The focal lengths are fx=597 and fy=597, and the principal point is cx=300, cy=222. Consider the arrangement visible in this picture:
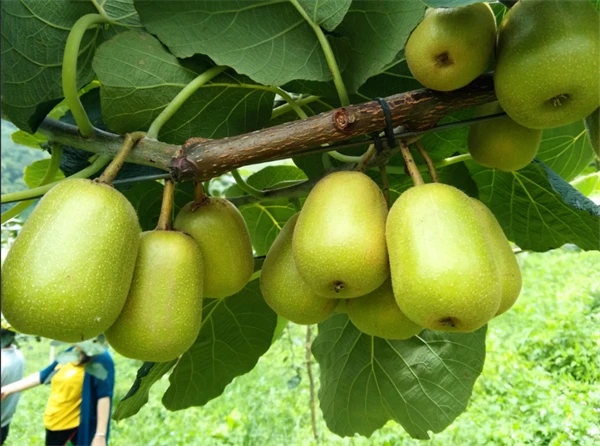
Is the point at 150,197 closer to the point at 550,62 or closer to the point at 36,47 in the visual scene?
the point at 36,47

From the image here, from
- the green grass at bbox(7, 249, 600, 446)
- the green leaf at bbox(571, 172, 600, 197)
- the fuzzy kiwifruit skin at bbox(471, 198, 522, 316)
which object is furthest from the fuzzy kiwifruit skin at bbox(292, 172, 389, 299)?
the green grass at bbox(7, 249, 600, 446)

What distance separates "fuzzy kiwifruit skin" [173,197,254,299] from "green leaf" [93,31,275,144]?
0.15 meters

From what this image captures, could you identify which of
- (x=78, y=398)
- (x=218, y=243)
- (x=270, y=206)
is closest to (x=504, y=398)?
(x=270, y=206)

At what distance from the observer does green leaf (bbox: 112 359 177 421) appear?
3.66 feet

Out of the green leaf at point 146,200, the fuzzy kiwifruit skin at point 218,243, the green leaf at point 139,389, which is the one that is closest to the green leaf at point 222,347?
the green leaf at point 139,389

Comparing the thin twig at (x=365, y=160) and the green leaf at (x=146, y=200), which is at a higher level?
the thin twig at (x=365, y=160)

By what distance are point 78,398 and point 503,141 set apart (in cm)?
375

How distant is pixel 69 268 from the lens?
27.8 inches

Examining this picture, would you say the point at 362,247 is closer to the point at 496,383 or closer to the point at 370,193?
the point at 370,193

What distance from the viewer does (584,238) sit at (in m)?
1.07

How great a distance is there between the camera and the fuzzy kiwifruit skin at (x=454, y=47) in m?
0.76

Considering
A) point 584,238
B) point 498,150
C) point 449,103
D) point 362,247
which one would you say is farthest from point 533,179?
point 362,247

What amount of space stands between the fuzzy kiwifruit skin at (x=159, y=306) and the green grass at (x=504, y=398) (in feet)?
6.14

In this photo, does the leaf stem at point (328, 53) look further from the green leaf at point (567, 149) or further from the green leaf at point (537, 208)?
the green leaf at point (567, 149)
